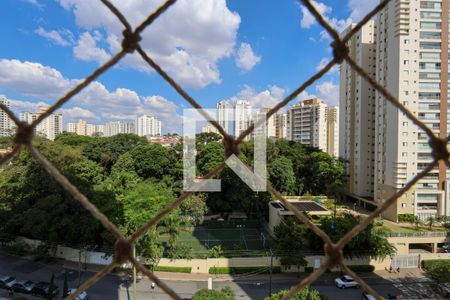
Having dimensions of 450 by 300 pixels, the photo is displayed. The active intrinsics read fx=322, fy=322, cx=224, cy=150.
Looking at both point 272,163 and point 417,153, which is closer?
point 417,153

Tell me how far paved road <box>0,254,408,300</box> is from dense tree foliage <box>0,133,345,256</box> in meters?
0.70

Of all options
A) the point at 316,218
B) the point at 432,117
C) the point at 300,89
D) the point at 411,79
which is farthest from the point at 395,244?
the point at 300,89

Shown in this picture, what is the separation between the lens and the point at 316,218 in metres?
9.42

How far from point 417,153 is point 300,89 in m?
10.8

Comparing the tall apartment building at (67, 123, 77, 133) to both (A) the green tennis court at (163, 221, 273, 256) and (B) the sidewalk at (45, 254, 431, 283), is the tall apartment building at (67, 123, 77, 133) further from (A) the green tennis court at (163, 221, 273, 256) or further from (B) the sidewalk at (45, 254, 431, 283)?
(B) the sidewalk at (45, 254, 431, 283)

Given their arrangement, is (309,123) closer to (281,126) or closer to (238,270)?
(281,126)

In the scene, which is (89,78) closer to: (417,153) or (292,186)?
(417,153)

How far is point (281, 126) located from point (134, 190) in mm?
18499

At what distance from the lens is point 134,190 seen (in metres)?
7.23

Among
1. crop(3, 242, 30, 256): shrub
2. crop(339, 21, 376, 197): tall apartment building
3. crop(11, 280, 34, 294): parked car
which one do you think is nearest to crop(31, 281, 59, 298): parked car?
crop(11, 280, 34, 294): parked car

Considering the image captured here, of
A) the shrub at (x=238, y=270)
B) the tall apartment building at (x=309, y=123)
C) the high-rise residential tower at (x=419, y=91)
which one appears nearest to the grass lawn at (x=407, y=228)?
the high-rise residential tower at (x=419, y=91)

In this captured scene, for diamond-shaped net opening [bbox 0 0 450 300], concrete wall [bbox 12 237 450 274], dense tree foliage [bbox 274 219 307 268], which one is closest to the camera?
diamond-shaped net opening [bbox 0 0 450 300]

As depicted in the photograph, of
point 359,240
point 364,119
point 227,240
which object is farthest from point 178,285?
point 364,119

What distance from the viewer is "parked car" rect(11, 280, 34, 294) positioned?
631 cm
